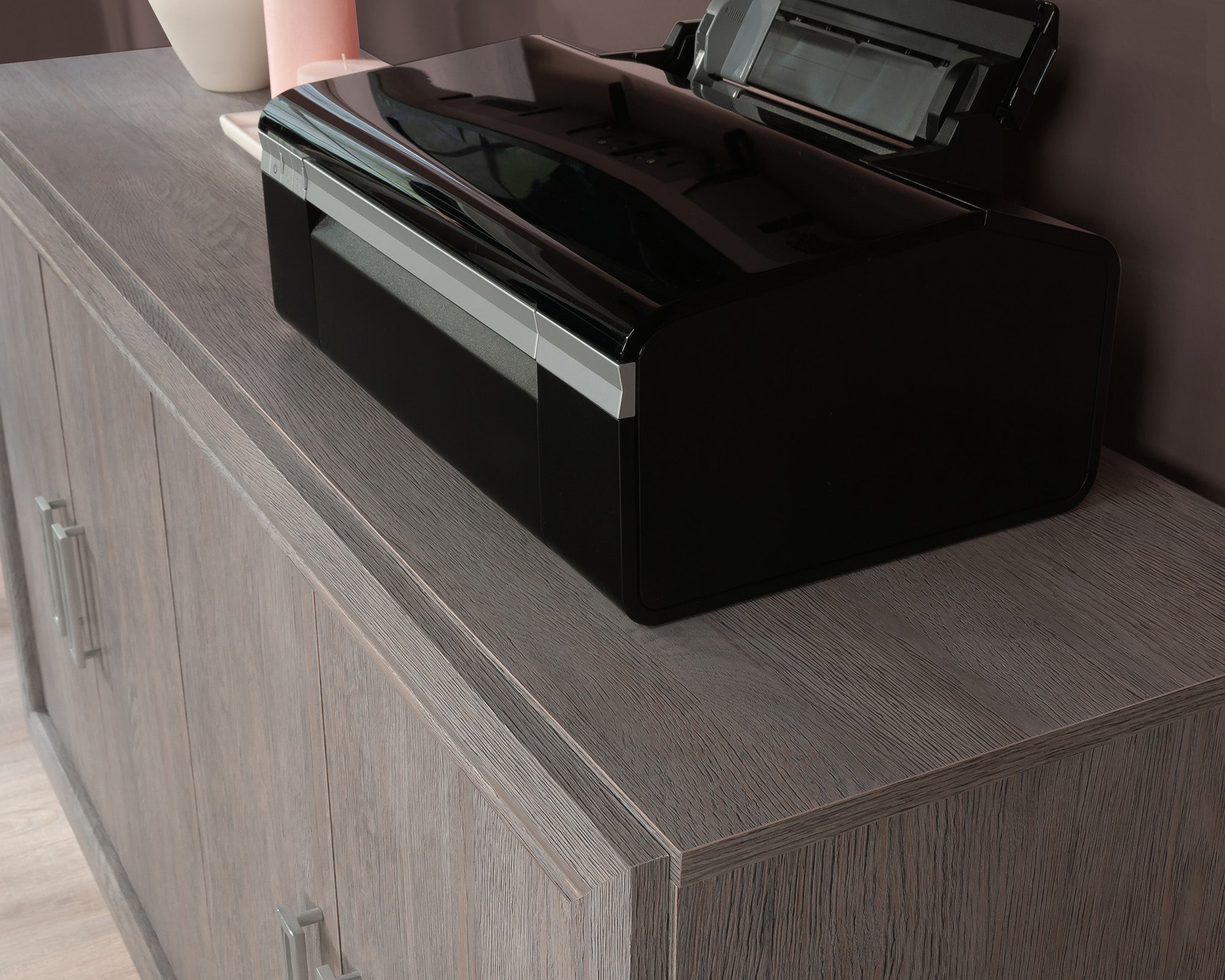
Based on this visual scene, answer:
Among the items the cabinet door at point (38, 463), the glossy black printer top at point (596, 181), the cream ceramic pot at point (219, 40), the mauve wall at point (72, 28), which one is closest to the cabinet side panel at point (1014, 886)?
the glossy black printer top at point (596, 181)

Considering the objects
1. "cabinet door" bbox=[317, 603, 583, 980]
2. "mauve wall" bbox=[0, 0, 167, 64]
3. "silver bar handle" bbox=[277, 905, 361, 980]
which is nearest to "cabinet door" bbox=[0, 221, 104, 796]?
"silver bar handle" bbox=[277, 905, 361, 980]

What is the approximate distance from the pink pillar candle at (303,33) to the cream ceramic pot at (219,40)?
0.09m

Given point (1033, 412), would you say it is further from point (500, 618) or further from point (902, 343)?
point (500, 618)

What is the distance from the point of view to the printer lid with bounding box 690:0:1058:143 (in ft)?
2.73

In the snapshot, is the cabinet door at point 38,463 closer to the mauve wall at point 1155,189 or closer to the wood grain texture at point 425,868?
the wood grain texture at point 425,868

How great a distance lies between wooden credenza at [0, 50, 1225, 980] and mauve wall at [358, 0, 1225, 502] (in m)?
0.06

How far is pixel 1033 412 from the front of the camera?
757mm

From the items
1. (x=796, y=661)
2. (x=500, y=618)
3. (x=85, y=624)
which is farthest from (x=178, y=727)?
(x=796, y=661)

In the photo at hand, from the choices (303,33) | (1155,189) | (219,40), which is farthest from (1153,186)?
(219,40)

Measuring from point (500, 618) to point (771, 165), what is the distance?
0.31m

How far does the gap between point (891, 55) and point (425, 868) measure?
0.59m

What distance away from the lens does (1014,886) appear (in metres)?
0.67

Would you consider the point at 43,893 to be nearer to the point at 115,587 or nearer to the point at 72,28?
the point at 115,587

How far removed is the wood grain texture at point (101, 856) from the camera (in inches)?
64.4
